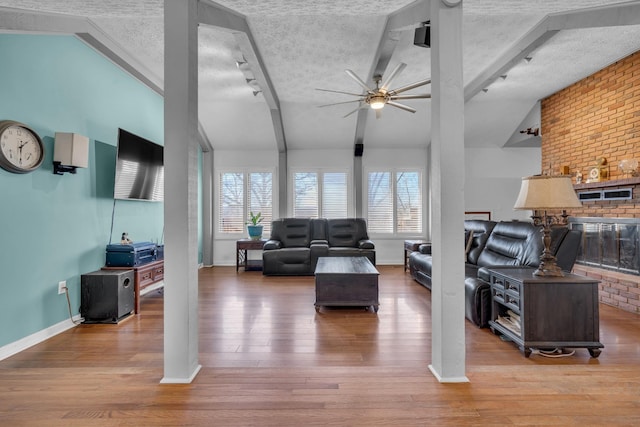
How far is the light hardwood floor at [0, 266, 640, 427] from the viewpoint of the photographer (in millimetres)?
1906

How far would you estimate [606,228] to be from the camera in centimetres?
452

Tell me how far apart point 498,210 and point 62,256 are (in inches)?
303

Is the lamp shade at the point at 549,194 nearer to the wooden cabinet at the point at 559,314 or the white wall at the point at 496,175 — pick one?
the wooden cabinet at the point at 559,314

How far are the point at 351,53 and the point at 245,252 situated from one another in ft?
14.5

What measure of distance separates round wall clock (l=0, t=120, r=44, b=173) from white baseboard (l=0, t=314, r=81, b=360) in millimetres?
1433

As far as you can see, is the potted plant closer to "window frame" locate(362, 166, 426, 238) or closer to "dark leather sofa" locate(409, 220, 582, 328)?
"window frame" locate(362, 166, 426, 238)

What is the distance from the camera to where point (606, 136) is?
15.0ft

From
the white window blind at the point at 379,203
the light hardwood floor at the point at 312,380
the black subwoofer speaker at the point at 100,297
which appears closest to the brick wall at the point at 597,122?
the light hardwood floor at the point at 312,380

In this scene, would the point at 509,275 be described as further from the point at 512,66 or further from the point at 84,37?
the point at 84,37

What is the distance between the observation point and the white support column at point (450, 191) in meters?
2.31

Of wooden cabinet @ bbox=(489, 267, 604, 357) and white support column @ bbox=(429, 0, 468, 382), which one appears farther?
wooden cabinet @ bbox=(489, 267, 604, 357)

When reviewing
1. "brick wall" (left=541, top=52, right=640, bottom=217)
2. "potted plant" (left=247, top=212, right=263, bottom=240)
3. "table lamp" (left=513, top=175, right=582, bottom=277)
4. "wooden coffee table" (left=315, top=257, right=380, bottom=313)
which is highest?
"brick wall" (left=541, top=52, right=640, bottom=217)

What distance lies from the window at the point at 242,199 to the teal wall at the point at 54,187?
3202 millimetres

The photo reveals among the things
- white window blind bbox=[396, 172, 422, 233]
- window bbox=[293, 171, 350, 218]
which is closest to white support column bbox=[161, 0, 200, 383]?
window bbox=[293, 171, 350, 218]
